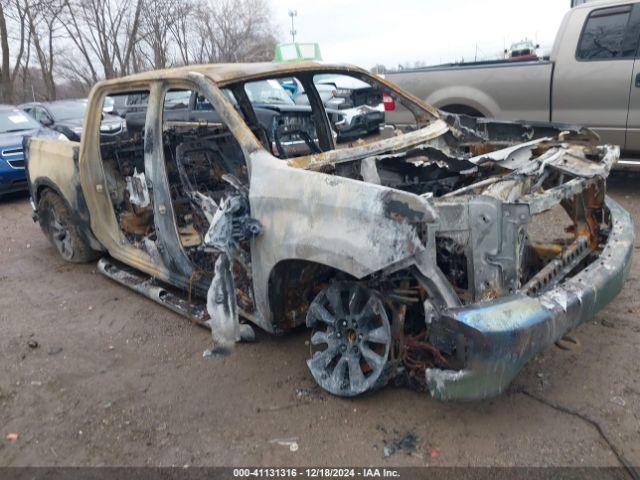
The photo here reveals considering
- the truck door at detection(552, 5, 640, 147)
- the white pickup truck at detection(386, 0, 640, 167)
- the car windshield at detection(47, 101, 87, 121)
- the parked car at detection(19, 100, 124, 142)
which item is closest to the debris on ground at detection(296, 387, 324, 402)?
the white pickup truck at detection(386, 0, 640, 167)

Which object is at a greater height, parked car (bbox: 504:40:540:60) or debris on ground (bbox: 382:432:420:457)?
parked car (bbox: 504:40:540:60)

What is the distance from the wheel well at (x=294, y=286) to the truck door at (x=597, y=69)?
14.5 ft

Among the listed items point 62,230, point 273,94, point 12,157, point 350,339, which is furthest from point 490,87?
point 12,157

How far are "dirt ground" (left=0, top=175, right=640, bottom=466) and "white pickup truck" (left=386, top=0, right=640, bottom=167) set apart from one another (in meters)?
2.69

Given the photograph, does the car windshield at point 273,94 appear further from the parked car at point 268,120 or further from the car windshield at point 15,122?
the car windshield at point 15,122

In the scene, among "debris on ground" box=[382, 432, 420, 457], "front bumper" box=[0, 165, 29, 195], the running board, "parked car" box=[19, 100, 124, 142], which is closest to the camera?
"debris on ground" box=[382, 432, 420, 457]

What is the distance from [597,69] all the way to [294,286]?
476cm

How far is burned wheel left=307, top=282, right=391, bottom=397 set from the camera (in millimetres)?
2855

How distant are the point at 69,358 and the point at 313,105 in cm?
262

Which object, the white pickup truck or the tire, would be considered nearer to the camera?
the tire

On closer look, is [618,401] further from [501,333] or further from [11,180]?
[11,180]

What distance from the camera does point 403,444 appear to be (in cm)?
267

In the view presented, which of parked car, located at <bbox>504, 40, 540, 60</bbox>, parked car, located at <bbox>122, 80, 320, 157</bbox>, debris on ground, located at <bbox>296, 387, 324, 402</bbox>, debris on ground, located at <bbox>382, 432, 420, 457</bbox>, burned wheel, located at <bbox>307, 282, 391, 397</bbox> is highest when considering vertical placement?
parked car, located at <bbox>504, 40, 540, 60</bbox>

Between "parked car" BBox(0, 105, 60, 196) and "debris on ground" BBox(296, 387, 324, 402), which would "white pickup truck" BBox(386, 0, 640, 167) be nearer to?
"debris on ground" BBox(296, 387, 324, 402)
